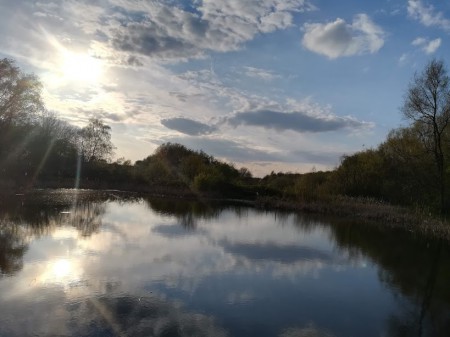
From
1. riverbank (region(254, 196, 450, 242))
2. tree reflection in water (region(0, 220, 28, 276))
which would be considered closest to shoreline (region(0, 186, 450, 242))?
riverbank (region(254, 196, 450, 242))

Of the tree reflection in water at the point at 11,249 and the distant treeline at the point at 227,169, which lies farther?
the distant treeline at the point at 227,169

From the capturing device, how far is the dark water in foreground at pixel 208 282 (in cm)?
635

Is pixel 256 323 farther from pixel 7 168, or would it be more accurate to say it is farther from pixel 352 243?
pixel 7 168

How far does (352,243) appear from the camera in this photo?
629 inches

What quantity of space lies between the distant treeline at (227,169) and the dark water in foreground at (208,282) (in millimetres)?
11059

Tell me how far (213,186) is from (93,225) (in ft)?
74.0

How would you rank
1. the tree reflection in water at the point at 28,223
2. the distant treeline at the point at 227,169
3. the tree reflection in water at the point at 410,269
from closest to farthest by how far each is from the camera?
the tree reflection in water at the point at 410,269, the tree reflection in water at the point at 28,223, the distant treeline at the point at 227,169

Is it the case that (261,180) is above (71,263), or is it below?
above

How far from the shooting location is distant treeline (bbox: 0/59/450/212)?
25875 mm

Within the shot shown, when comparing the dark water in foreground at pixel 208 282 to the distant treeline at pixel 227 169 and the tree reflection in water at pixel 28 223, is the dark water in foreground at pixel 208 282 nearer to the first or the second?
the tree reflection in water at pixel 28 223

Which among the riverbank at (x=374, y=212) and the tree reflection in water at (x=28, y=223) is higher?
the riverbank at (x=374, y=212)

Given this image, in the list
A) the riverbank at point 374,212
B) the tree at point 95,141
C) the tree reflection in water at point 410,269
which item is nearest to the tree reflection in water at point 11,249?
the tree reflection in water at point 410,269

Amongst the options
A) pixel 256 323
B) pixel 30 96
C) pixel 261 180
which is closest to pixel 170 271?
pixel 256 323

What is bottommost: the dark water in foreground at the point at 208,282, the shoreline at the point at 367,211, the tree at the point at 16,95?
the dark water in foreground at the point at 208,282
